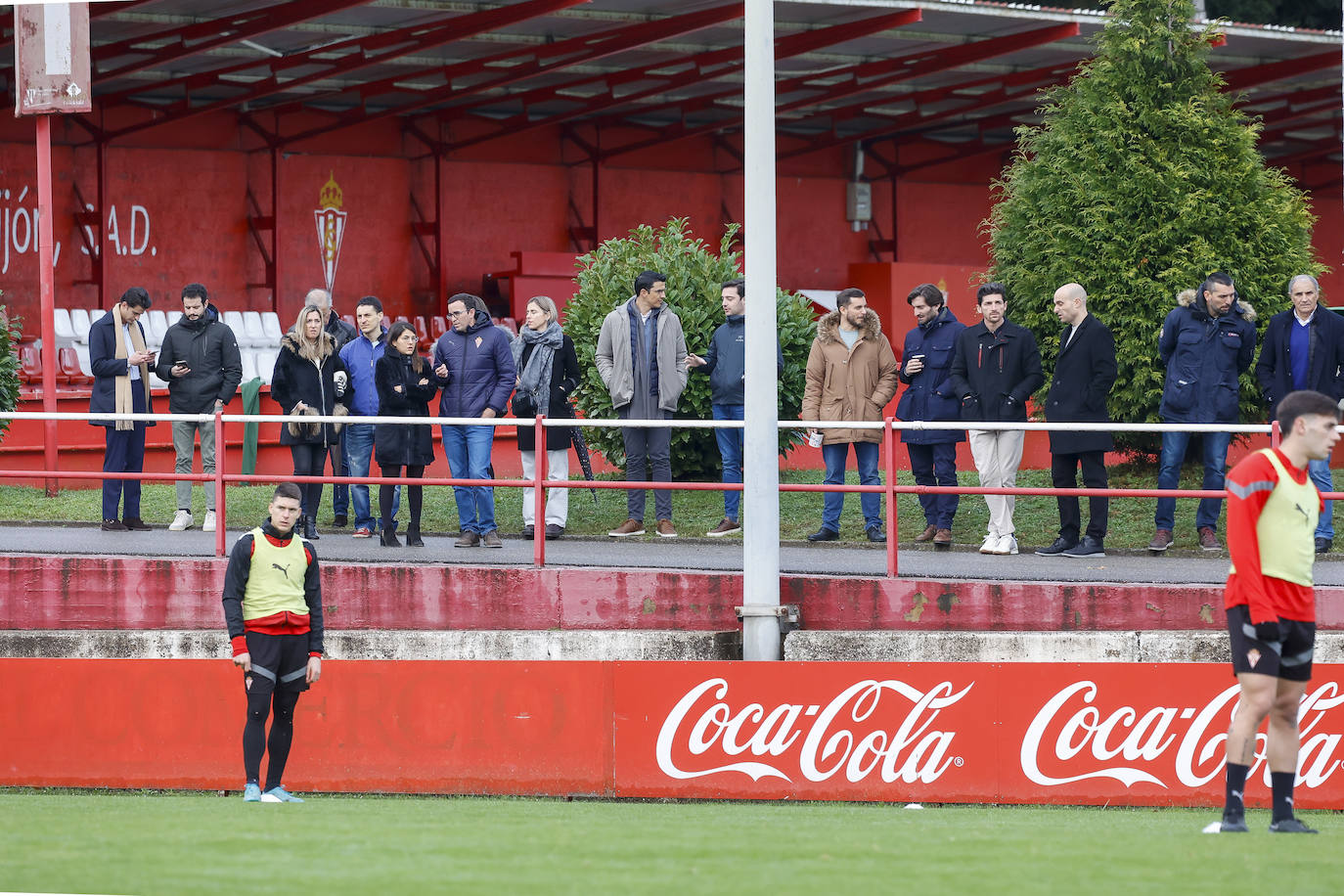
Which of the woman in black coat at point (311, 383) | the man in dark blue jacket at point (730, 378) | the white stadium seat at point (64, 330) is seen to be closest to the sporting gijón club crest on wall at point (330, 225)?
the white stadium seat at point (64, 330)

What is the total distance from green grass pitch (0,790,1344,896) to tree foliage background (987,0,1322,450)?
7474 mm

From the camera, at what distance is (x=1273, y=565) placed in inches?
283

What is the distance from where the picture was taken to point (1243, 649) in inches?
285

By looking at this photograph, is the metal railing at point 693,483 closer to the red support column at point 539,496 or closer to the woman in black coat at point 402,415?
the red support column at point 539,496

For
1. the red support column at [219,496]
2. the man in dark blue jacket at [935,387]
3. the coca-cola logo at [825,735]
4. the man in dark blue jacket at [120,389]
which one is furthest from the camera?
the man in dark blue jacket at [120,389]

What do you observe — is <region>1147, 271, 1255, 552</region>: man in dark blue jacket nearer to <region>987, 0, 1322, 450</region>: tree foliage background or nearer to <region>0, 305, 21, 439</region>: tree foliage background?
<region>987, 0, 1322, 450</region>: tree foliage background

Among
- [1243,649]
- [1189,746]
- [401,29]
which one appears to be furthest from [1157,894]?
[401,29]

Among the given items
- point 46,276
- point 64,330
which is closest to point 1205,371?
point 46,276

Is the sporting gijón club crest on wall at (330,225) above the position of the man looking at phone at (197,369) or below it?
above

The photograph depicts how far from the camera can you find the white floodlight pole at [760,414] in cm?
1057

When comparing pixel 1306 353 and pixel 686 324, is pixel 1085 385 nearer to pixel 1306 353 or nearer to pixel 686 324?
pixel 1306 353

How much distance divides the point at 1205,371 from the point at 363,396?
20.2 feet

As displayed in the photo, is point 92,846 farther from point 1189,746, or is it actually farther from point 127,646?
point 1189,746

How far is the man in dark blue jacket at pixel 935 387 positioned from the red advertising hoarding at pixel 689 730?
8.78 ft
